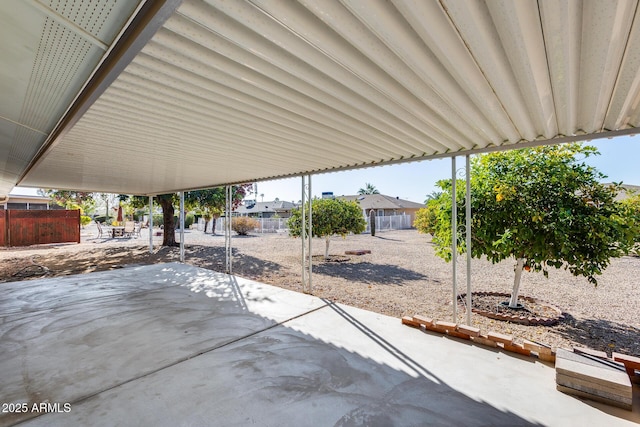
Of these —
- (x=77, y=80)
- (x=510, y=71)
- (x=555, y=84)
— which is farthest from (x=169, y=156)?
(x=555, y=84)

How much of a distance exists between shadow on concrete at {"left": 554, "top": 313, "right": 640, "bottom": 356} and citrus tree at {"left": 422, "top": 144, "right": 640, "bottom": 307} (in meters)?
0.77

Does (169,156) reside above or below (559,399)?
above

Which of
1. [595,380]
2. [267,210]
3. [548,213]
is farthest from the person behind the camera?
[267,210]

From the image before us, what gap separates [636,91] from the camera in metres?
2.00

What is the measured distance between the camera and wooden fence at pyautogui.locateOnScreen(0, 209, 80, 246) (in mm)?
12625

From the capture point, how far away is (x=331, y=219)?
1007 centimetres

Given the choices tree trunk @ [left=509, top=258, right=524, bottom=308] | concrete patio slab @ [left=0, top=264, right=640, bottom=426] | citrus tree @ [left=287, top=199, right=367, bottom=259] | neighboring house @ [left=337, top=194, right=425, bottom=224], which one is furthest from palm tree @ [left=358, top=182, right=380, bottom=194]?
concrete patio slab @ [left=0, top=264, right=640, bottom=426]

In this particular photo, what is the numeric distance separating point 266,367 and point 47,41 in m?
2.86

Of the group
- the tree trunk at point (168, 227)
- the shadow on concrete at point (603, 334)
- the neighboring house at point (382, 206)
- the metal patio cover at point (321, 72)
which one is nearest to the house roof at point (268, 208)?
the neighboring house at point (382, 206)

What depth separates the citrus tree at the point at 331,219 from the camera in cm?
1005

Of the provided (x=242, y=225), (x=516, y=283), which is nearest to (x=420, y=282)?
(x=516, y=283)

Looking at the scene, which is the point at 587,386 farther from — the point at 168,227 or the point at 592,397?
the point at 168,227

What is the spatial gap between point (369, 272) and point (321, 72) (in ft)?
22.5

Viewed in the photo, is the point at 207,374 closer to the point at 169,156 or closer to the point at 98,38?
the point at 98,38
